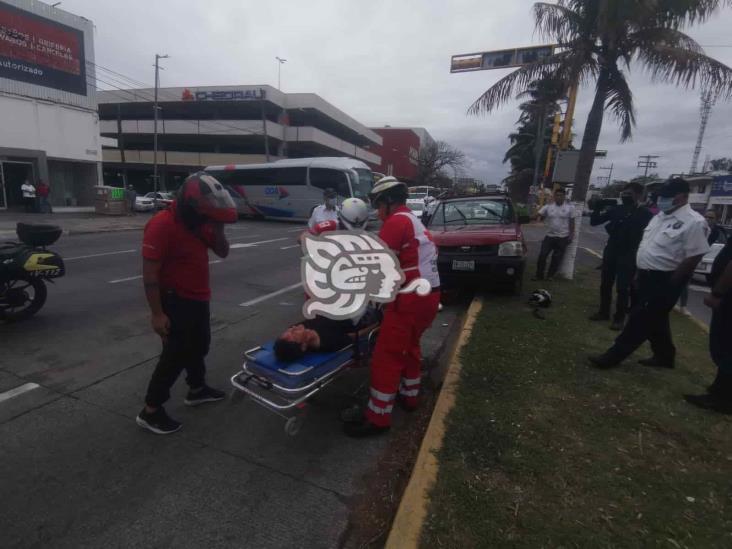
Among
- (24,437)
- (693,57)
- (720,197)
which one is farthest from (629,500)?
(720,197)

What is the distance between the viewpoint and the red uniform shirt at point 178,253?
8.64ft

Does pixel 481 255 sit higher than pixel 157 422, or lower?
higher

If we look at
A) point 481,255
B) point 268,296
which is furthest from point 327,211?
point 481,255

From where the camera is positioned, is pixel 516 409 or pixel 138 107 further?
pixel 138 107

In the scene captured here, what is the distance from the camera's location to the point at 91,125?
74.0 ft

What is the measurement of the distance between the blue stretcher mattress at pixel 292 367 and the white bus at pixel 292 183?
57.9 ft

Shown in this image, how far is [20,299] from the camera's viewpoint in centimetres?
499

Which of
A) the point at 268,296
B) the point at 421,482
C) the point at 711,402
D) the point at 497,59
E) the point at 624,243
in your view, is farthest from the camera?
the point at 497,59

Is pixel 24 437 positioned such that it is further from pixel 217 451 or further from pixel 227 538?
pixel 227 538

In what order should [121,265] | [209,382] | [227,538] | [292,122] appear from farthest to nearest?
[292,122], [121,265], [209,382], [227,538]

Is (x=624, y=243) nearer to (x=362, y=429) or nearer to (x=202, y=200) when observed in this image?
(x=362, y=429)

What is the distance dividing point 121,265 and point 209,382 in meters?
6.48

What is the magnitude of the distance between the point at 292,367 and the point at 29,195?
2342 cm

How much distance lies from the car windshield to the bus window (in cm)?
1350
